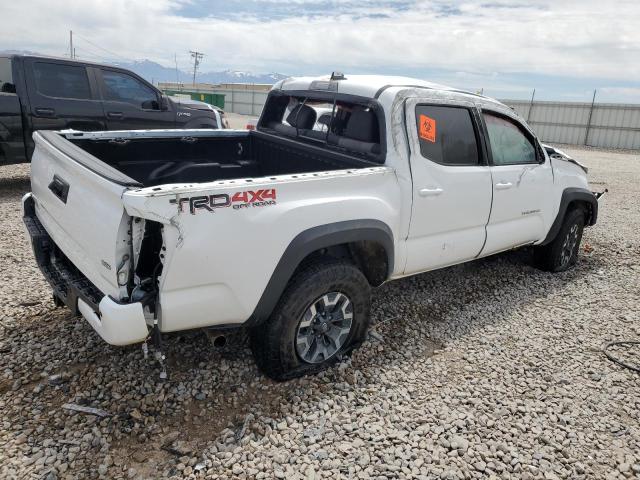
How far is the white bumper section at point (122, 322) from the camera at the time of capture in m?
2.32

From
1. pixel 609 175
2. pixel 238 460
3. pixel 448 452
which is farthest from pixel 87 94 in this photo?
pixel 609 175

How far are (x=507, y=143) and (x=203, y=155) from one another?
107 inches

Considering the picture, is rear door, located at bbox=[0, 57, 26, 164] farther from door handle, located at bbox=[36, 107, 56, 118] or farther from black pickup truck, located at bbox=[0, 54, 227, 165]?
door handle, located at bbox=[36, 107, 56, 118]

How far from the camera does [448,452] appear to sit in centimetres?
268

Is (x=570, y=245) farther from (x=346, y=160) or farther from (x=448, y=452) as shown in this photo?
(x=448, y=452)

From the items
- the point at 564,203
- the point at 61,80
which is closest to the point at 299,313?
the point at 564,203

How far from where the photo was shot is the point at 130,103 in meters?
7.84

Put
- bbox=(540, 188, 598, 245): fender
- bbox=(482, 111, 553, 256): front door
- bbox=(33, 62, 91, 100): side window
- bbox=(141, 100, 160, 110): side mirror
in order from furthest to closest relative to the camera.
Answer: bbox=(141, 100, 160, 110): side mirror → bbox=(33, 62, 91, 100): side window → bbox=(540, 188, 598, 245): fender → bbox=(482, 111, 553, 256): front door

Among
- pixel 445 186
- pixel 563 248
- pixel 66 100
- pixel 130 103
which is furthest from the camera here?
pixel 130 103

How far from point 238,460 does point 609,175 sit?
15.2 m

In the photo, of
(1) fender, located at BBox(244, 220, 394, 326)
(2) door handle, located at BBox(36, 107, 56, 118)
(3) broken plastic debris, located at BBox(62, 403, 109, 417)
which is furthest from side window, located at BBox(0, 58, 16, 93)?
(1) fender, located at BBox(244, 220, 394, 326)

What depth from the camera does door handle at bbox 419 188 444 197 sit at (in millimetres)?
3467

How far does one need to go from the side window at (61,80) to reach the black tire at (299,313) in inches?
238

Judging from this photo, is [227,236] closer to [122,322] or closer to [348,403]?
[122,322]
